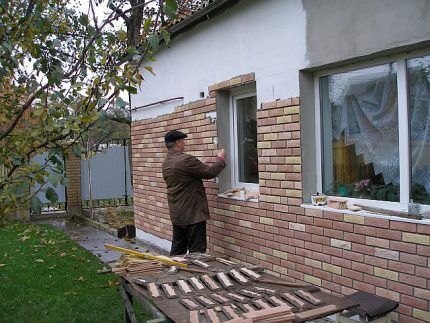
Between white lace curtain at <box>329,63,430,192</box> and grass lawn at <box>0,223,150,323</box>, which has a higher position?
white lace curtain at <box>329,63,430,192</box>

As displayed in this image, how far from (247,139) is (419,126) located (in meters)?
2.41

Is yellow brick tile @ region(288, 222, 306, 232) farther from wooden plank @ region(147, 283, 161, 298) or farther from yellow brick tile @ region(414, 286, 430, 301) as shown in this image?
wooden plank @ region(147, 283, 161, 298)

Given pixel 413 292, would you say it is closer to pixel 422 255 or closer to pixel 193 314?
pixel 422 255

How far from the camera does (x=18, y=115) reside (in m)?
3.83

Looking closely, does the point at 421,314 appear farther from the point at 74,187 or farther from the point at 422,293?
the point at 74,187

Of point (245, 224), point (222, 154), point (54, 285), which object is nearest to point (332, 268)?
point (245, 224)

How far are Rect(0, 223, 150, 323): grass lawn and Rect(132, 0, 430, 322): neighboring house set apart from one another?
1.63 metres

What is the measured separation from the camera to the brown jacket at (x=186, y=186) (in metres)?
5.35

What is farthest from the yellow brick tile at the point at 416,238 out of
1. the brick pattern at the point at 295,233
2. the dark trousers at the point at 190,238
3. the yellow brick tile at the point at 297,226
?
the dark trousers at the point at 190,238

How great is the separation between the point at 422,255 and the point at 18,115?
11.1 feet

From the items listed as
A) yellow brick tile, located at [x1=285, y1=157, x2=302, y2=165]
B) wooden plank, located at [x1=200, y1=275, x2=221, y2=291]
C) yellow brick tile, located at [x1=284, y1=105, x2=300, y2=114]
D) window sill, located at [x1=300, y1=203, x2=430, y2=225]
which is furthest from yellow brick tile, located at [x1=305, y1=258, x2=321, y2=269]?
yellow brick tile, located at [x1=284, y1=105, x2=300, y2=114]

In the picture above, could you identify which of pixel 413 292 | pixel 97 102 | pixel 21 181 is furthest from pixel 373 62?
pixel 21 181

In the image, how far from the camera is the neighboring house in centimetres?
355

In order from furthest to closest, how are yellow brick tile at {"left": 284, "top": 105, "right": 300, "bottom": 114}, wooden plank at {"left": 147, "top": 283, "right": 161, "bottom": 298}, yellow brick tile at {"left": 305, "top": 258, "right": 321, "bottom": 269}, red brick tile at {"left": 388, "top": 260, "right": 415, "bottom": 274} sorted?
yellow brick tile at {"left": 284, "top": 105, "right": 300, "bottom": 114}
yellow brick tile at {"left": 305, "top": 258, "right": 321, "bottom": 269}
red brick tile at {"left": 388, "top": 260, "right": 415, "bottom": 274}
wooden plank at {"left": 147, "top": 283, "right": 161, "bottom": 298}
